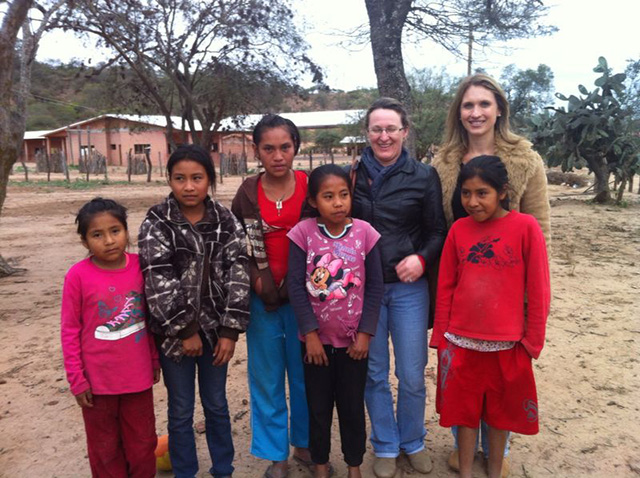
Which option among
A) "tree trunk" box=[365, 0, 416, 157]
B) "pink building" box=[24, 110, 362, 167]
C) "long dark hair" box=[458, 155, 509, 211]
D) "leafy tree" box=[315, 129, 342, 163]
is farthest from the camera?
"leafy tree" box=[315, 129, 342, 163]

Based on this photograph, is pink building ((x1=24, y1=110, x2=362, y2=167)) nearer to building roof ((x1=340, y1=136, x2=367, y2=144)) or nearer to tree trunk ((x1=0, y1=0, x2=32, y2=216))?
building roof ((x1=340, y1=136, x2=367, y2=144))

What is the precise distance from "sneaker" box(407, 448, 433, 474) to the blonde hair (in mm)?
1562

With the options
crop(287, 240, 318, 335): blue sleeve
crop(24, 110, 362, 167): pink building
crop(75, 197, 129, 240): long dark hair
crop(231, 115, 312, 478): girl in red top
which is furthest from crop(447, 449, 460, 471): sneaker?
crop(24, 110, 362, 167): pink building

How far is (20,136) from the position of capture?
5965 mm

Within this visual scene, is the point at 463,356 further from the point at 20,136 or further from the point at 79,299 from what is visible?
the point at 20,136

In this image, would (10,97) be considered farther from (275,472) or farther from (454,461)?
(454,461)

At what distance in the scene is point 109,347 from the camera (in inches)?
81.1

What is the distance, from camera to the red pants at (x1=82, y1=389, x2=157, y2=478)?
210 cm

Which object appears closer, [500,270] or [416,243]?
[500,270]

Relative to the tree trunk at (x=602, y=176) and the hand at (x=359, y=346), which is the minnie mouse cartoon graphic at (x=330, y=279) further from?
the tree trunk at (x=602, y=176)

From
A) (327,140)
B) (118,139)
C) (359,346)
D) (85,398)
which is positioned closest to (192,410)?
(85,398)

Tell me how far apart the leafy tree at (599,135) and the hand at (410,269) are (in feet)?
36.9

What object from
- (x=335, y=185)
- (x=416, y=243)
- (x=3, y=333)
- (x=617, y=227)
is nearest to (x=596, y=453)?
(x=416, y=243)

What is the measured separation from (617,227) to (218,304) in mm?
9484
